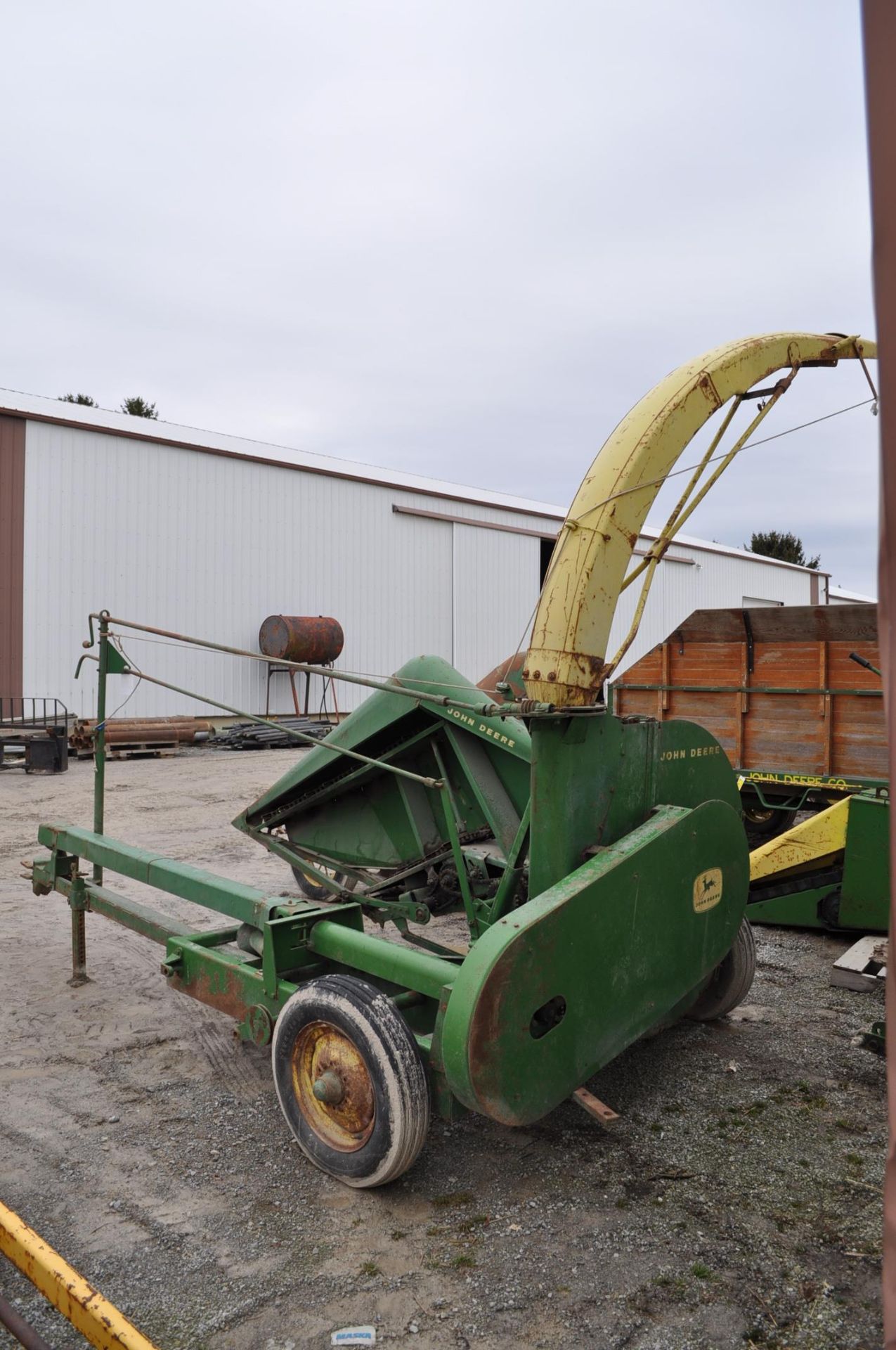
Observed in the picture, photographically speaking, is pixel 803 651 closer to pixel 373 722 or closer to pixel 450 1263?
pixel 373 722

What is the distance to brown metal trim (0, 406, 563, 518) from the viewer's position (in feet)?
52.6

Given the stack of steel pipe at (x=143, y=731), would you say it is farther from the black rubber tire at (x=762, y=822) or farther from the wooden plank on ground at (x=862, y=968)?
the wooden plank on ground at (x=862, y=968)

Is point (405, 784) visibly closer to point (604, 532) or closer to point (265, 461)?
point (604, 532)

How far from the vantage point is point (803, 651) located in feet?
22.6

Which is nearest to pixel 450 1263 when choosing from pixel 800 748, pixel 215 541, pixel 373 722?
pixel 373 722

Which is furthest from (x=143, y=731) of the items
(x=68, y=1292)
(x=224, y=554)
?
(x=68, y=1292)

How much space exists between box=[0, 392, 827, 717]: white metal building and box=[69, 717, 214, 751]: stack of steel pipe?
103 cm

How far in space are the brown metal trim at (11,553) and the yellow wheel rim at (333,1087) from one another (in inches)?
550

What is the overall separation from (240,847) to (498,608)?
15346mm

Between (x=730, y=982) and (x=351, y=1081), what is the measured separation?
1979mm

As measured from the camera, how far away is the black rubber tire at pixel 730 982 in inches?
163

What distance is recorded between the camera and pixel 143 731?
15695 mm

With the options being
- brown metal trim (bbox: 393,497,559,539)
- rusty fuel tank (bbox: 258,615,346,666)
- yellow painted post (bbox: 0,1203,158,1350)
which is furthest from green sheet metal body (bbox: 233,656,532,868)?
brown metal trim (bbox: 393,497,559,539)

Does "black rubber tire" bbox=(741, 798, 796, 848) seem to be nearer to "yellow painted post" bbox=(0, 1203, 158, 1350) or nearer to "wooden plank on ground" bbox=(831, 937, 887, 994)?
"wooden plank on ground" bbox=(831, 937, 887, 994)
